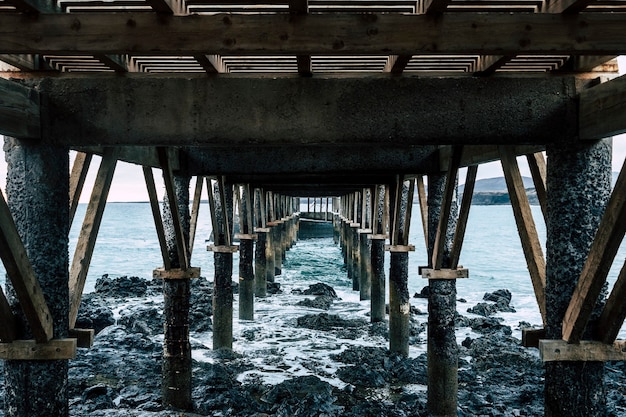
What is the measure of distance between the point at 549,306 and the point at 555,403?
2.34 ft

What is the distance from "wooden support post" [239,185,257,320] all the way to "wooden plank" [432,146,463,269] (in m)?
9.48

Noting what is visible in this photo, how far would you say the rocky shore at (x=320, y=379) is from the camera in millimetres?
9258

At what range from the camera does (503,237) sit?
3652 inches

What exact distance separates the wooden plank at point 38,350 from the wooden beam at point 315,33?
2.04 metres

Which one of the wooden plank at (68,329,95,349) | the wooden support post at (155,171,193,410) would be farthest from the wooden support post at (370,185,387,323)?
the wooden plank at (68,329,95,349)

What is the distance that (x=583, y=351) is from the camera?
12.8 ft

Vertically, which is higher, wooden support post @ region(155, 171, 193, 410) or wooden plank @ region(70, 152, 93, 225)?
wooden plank @ region(70, 152, 93, 225)

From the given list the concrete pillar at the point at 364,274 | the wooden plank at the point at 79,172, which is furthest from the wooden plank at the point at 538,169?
the concrete pillar at the point at 364,274

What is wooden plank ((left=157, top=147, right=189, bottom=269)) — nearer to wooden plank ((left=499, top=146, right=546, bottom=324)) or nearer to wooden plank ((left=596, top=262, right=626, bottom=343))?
wooden plank ((left=499, top=146, right=546, bottom=324))

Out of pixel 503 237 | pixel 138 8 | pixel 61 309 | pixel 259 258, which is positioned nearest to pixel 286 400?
pixel 61 309

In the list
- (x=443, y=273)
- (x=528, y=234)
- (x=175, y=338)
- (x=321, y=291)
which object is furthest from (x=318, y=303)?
(x=528, y=234)

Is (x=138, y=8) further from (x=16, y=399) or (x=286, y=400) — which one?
(x=286, y=400)

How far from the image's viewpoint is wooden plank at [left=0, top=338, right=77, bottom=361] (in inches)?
153

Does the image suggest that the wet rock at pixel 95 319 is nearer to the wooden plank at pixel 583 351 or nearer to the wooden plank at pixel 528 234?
the wooden plank at pixel 528 234
